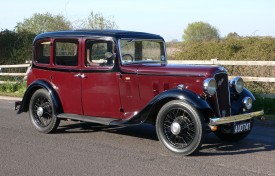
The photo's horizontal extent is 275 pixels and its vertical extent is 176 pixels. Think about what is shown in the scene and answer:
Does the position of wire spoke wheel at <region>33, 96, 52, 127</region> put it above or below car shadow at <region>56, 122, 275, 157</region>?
above

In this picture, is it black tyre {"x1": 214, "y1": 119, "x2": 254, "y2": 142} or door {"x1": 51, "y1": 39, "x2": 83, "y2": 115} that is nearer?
black tyre {"x1": 214, "y1": 119, "x2": 254, "y2": 142}

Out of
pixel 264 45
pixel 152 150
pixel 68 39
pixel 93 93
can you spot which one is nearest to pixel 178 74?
pixel 152 150

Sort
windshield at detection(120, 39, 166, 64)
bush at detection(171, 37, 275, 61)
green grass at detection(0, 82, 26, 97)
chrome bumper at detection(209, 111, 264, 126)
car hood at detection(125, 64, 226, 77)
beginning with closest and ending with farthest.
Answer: chrome bumper at detection(209, 111, 264, 126)
car hood at detection(125, 64, 226, 77)
windshield at detection(120, 39, 166, 64)
green grass at detection(0, 82, 26, 97)
bush at detection(171, 37, 275, 61)

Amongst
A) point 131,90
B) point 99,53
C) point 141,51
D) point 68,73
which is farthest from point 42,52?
point 131,90

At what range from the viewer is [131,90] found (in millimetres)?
7324

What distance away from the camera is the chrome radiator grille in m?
6.79

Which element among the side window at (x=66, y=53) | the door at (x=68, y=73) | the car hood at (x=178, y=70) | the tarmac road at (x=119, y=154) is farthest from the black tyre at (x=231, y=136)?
the side window at (x=66, y=53)

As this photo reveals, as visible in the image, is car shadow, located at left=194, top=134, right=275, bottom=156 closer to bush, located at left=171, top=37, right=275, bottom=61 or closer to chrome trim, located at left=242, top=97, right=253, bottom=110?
chrome trim, located at left=242, top=97, right=253, bottom=110

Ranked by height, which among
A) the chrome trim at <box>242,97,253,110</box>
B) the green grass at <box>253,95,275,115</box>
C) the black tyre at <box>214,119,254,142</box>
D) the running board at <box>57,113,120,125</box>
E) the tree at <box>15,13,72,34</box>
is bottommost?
the black tyre at <box>214,119,254,142</box>

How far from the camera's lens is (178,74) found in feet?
22.4

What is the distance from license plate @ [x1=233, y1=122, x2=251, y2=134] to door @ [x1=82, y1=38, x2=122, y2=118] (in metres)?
1.96

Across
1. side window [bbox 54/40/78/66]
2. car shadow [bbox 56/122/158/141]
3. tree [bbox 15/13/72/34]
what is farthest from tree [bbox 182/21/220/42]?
side window [bbox 54/40/78/66]

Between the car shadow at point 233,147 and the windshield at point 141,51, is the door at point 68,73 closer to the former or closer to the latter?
the windshield at point 141,51

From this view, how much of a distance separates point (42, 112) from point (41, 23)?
23606 millimetres
